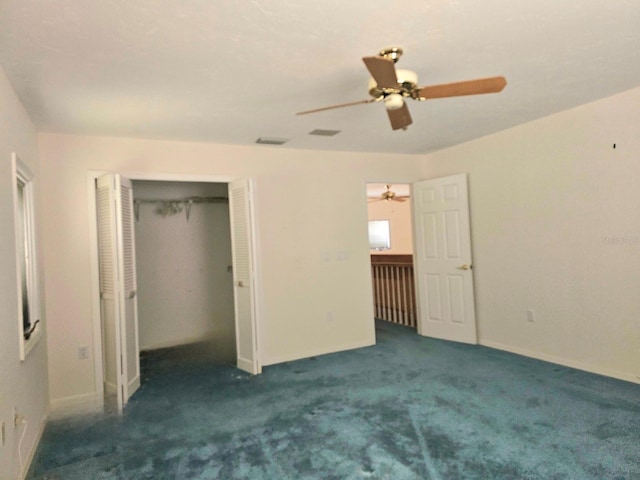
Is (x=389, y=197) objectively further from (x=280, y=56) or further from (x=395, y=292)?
(x=280, y=56)

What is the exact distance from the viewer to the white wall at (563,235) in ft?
11.0

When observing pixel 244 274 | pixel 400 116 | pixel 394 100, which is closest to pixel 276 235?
pixel 244 274

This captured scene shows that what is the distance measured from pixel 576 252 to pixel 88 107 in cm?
434

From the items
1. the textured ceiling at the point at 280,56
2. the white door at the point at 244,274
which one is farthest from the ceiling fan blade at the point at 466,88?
the white door at the point at 244,274

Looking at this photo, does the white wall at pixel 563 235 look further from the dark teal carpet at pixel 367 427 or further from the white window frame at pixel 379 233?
the white window frame at pixel 379 233

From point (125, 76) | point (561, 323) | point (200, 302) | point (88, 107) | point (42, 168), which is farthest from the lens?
point (200, 302)

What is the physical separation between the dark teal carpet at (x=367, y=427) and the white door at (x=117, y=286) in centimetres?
27

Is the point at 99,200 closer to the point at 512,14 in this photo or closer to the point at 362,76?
the point at 362,76

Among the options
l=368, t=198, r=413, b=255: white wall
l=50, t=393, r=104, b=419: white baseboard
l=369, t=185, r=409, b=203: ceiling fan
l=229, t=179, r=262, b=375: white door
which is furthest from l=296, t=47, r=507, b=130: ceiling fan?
l=368, t=198, r=413, b=255: white wall

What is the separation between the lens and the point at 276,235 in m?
4.51

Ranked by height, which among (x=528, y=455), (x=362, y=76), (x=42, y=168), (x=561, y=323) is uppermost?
(x=362, y=76)

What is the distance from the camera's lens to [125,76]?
2.48 metres

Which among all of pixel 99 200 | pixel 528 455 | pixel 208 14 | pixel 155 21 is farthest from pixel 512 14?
pixel 99 200

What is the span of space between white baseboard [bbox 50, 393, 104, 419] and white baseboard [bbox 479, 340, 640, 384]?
4042mm
